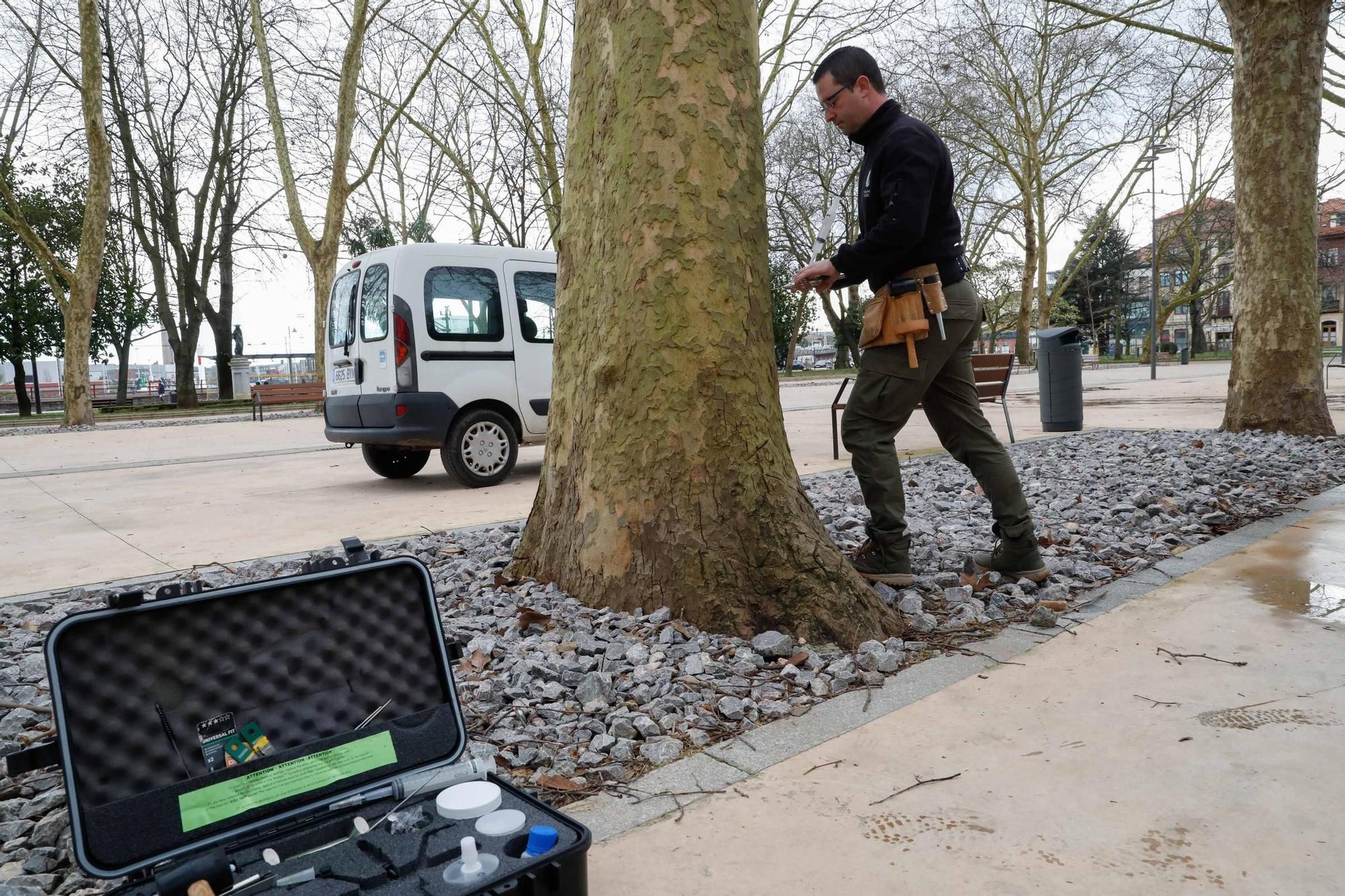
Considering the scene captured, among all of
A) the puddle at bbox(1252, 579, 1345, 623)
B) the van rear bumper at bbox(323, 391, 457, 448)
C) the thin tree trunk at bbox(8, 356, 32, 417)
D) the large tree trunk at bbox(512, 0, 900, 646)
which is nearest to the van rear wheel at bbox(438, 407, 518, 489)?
the van rear bumper at bbox(323, 391, 457, 448)

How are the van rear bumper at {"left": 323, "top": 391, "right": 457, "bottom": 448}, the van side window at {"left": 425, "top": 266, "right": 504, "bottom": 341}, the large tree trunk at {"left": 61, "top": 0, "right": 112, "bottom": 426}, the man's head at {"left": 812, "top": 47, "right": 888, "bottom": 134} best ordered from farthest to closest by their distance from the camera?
the large tree trunk at {"left": 61, "top": 0, "right": 112, "bottom": 426}
the van side window at {"left": 425, "top": 266, "right": 504, "bottom": 341}
the van rear bumper at {"left": 323, "top": 391, "right": 457, "bottom": 448}
the man's head at {"left": 812, "top": 47, "right": 888, "bottom": 134}

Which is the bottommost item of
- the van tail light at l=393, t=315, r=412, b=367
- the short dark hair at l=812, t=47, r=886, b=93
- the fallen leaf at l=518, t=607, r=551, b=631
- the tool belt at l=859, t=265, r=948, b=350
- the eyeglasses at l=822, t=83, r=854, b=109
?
the fallen leaf at l=518, t=607, r=551, b=631

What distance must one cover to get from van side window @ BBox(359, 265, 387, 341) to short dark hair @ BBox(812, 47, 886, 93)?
5132 millimetres

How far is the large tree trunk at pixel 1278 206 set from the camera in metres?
8.11

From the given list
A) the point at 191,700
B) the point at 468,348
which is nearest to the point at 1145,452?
the point at 468,348

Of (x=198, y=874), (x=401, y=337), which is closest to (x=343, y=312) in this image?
(x=401, y=337)

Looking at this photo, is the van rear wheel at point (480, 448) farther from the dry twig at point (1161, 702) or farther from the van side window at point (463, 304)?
the dry twig at point (1161, 702)

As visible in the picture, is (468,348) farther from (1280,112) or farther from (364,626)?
(1280,112)

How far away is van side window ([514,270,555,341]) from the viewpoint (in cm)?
801

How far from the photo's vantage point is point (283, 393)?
19359 millimetres

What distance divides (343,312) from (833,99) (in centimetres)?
599

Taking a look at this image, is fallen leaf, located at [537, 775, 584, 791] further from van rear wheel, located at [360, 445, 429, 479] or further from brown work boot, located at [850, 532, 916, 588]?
van rear wheel, located at [360, 445, 429, 479]

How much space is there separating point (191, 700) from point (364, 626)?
36cm

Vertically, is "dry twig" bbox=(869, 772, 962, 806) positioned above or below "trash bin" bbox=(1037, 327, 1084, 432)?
below
